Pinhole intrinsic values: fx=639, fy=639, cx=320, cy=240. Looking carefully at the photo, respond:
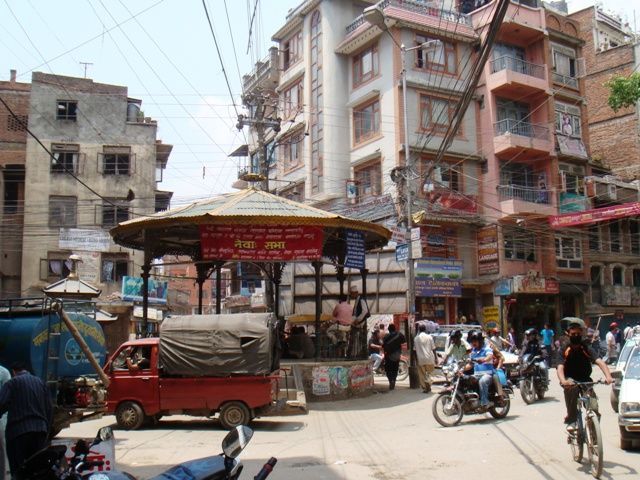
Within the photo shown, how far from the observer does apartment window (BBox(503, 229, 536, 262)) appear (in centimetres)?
3306

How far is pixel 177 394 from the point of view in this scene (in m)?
12.6

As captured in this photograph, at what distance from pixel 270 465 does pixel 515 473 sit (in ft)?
15.7

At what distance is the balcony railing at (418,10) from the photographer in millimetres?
32875

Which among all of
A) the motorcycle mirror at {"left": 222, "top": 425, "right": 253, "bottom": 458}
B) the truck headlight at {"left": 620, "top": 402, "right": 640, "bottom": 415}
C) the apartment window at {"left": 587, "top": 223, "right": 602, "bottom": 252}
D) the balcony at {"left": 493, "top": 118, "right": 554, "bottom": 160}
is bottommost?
the truck headlight at {"left": 620, "top": 402, "right": 640, "bottom": 415}

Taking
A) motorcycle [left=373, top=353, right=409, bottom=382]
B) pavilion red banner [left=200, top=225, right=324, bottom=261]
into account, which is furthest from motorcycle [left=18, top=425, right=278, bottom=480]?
motorcycle [left=373, top=353, right=409, bottom=382]

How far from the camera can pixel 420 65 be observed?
33.2m

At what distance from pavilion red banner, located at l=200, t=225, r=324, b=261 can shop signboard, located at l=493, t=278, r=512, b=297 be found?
59.2 feet

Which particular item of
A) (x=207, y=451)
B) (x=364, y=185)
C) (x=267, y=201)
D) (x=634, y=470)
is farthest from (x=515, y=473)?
(x=364, y=185)

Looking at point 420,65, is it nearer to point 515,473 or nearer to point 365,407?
point 365,407

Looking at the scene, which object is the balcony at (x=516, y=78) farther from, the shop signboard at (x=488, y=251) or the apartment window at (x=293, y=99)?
the apartment window at (x=293, y=99)

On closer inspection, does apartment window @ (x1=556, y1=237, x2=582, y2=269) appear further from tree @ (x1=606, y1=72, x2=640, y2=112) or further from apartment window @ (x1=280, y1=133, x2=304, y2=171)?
apartment window @ (x1=280, y1=133, x2=304, y2=171)

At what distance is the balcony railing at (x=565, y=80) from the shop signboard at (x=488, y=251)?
421 inches

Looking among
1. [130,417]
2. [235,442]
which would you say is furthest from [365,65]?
[235,442]

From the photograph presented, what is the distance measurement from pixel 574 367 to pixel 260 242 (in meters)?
9.42
